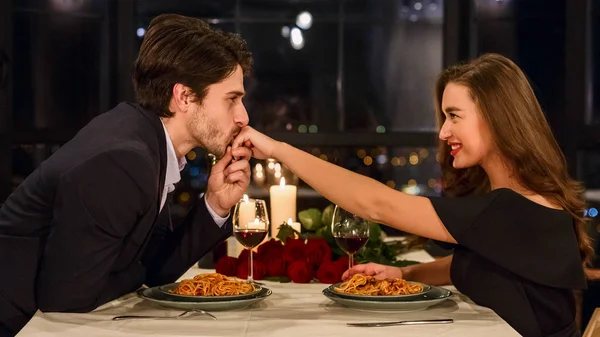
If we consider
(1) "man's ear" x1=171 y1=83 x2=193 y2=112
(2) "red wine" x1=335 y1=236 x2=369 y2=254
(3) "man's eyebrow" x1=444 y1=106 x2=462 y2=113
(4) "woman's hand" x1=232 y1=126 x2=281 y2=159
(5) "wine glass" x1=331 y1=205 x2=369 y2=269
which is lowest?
(2) "red wine" x1=335 y1=236 x2=369 y2=254

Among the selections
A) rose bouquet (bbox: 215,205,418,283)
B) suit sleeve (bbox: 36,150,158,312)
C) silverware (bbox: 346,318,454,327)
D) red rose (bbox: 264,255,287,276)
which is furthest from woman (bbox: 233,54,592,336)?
suit sleeve (bbox: 36,150,158,312)

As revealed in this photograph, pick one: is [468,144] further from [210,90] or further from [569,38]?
[569,38]

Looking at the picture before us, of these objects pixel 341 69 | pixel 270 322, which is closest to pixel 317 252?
pixel 270 322

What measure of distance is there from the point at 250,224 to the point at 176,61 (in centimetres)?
44

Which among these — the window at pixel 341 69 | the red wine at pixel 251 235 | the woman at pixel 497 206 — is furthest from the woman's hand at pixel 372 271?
the window at pixel 341 69

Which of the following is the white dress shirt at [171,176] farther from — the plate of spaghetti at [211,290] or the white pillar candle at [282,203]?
the white pillar candle at [282,203]

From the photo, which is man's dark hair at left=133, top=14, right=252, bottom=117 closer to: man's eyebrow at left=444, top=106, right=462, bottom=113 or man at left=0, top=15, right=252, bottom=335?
man at left=0, top=15, right=252, bottom=335

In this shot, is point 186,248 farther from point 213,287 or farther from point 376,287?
point 376,287

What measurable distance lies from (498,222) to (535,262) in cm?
13

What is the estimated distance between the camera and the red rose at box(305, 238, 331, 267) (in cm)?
229

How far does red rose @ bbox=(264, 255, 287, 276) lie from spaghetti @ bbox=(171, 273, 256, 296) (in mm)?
375

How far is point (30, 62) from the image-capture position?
474cm

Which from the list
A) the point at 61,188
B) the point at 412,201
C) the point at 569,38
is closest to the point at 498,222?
the point at 412,201

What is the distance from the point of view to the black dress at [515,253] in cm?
201
